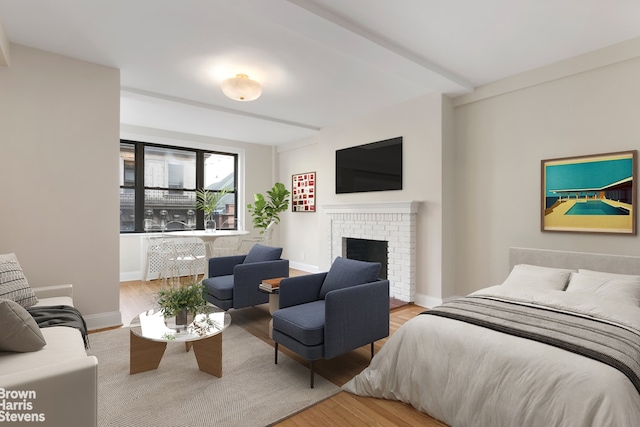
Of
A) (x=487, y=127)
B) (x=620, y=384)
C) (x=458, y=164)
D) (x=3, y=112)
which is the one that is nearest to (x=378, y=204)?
(x=458, y=164)

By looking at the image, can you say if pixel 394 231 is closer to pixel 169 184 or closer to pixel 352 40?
pixel 352 40

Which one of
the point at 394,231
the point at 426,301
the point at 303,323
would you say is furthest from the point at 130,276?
the point at 426,301

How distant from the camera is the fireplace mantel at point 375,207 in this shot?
14.9 ft

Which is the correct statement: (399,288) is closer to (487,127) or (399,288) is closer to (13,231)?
(487,127)

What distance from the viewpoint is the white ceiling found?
2.59 m

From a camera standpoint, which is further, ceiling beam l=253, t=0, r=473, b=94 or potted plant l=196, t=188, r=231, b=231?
potted plant l=196, t=188, r=231, b=231

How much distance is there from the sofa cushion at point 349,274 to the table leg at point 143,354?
4.67 ft

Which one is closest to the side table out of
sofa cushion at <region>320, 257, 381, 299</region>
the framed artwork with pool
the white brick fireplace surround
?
sofa cushion at <region>320, 257, 381, 299</region>

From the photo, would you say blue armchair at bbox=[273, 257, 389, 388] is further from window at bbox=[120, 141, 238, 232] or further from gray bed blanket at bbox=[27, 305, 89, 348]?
window at bbox=[120, 141, 238, 232]

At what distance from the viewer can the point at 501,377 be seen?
5.83 feet

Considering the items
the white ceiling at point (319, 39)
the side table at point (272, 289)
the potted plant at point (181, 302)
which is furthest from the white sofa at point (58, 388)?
the white ceiling at point (319, 39)

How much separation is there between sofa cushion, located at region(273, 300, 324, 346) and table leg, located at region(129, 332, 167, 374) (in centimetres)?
94

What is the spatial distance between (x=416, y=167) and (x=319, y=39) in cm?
233

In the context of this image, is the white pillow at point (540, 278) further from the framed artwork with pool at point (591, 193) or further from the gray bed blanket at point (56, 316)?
the gray bed blanket at point (56, 316)
